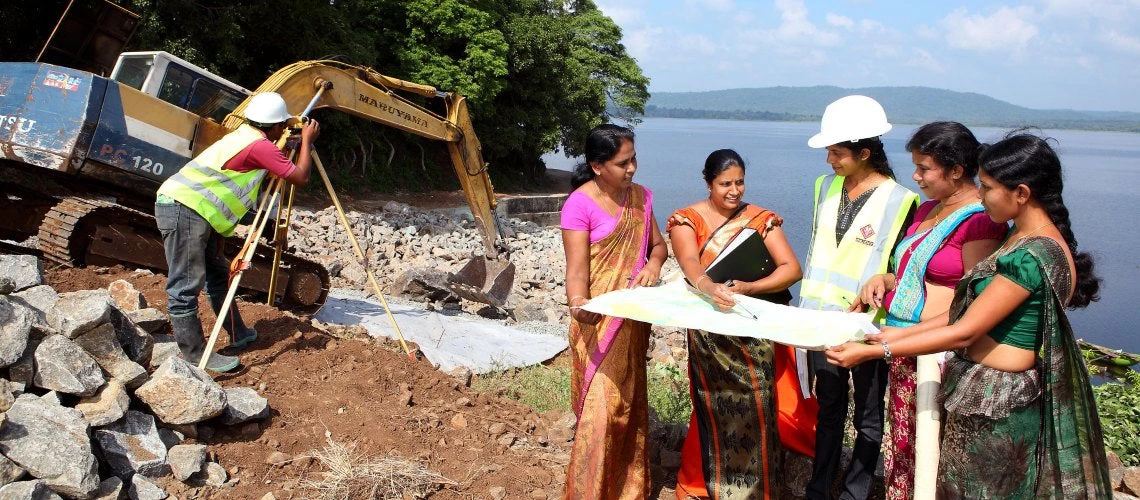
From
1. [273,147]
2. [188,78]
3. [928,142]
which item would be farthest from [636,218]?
[188,78]

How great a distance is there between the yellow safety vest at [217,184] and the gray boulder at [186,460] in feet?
5.00

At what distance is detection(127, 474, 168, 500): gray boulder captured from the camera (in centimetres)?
327

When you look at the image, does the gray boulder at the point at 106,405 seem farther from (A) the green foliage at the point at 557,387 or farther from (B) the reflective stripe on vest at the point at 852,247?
(B) the reflective stripe on vest at the point at 852,247

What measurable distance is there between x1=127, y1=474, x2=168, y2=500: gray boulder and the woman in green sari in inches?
110

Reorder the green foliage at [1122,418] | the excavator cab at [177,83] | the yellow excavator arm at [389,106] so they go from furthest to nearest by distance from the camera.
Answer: the excavator cab at [177,83]
the yellow excavator arm at [389,106]
the green foliage at [1122,418]

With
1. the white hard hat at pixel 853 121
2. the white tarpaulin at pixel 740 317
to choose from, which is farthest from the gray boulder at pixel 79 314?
the white hard hat at pixel 853 121

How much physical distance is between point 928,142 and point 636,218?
1.14 m

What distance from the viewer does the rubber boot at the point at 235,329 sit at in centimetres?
509

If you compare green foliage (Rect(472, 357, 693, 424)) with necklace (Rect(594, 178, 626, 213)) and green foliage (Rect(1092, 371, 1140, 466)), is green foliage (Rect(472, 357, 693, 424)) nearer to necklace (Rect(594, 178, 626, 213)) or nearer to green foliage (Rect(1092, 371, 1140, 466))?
necklace (Rect(594, 178, 626, 213))

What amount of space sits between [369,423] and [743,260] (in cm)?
205

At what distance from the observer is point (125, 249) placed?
7.23 m

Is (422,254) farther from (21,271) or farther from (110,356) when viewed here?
(110,356)

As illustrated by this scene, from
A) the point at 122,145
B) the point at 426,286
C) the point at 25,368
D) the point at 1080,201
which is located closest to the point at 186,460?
the point at 25,368

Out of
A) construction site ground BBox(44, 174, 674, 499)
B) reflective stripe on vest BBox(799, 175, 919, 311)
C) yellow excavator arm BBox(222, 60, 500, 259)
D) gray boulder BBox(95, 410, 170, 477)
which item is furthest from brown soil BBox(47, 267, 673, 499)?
yellow excavator arm BBox(222, 60, 500, 259)
